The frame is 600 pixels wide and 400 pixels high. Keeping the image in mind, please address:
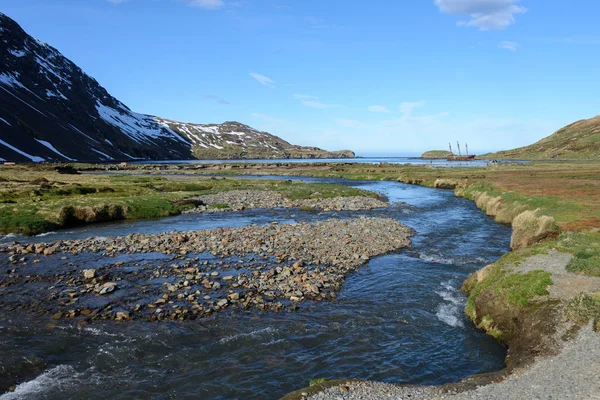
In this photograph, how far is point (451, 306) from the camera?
63.3 feet

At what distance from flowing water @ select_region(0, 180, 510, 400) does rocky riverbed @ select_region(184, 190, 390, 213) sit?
31701mm

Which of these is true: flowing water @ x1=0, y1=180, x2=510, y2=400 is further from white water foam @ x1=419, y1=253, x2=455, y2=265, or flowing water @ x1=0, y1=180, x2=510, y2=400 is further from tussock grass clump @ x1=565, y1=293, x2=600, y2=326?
white water foam @ x1=419, y1=253, x2=455, y2=265

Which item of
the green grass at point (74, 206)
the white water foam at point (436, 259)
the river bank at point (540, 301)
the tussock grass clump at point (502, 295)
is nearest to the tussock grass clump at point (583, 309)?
the river bank at point (540, 301)

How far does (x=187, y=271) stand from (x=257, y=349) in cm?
1030

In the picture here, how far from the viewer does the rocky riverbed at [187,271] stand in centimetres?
1883

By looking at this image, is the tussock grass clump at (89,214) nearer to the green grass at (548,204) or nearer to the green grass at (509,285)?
the green grass at (509,285)

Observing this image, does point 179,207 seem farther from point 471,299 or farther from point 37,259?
point 471,299

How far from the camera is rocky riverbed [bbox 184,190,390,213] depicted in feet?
172

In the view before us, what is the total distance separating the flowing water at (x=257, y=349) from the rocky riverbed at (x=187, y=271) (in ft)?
4.09

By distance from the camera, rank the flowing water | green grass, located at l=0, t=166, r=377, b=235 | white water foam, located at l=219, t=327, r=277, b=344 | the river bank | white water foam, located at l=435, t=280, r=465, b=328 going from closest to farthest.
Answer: the river bank
the flowing water
white water foam, located at l=219, t=327, r=277, b=344
white water foam, located at l=435, t=280, r=465, b=328
green grass, located at l=0, t=166, r=377, b=235

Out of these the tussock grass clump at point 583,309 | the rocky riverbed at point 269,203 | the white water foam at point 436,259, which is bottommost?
the white water foam at point 436,259

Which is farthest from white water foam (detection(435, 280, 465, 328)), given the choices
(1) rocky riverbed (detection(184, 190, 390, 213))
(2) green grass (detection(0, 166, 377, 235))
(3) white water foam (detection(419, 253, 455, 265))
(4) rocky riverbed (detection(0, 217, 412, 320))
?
(2) green grass (detection(0, 166, 377, 235))

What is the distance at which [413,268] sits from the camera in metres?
25.6

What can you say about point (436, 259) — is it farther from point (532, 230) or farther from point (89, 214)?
point (89, 214)
